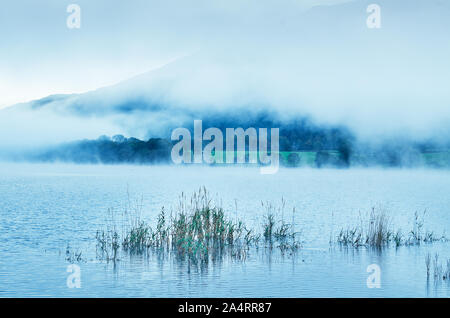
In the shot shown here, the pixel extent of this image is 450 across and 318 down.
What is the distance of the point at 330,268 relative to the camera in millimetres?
16406

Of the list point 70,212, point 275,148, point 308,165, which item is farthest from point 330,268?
point 275,148

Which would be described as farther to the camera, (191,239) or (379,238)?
(379,238)

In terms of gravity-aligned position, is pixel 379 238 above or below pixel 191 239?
below

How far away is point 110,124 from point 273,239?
15038 centimetres

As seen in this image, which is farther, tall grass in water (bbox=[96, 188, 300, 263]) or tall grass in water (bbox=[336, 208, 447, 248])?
tall grass in water (bbox=[336, 208, 447, 248])

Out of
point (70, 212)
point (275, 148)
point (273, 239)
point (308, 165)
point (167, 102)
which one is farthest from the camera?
point (167, 102)

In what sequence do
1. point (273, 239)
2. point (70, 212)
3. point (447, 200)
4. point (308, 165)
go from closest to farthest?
point (273, 239), point (70, 212), point (447, 200), point (308, 165)

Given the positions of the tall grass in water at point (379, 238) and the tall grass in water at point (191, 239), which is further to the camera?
the tall grass in water at point (379, 238)

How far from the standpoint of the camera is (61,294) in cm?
1394

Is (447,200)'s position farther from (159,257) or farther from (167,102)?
(167,102)

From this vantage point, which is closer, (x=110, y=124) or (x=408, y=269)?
(x=408, y=269)

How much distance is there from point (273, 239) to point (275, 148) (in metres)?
121

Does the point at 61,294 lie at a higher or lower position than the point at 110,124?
lower
